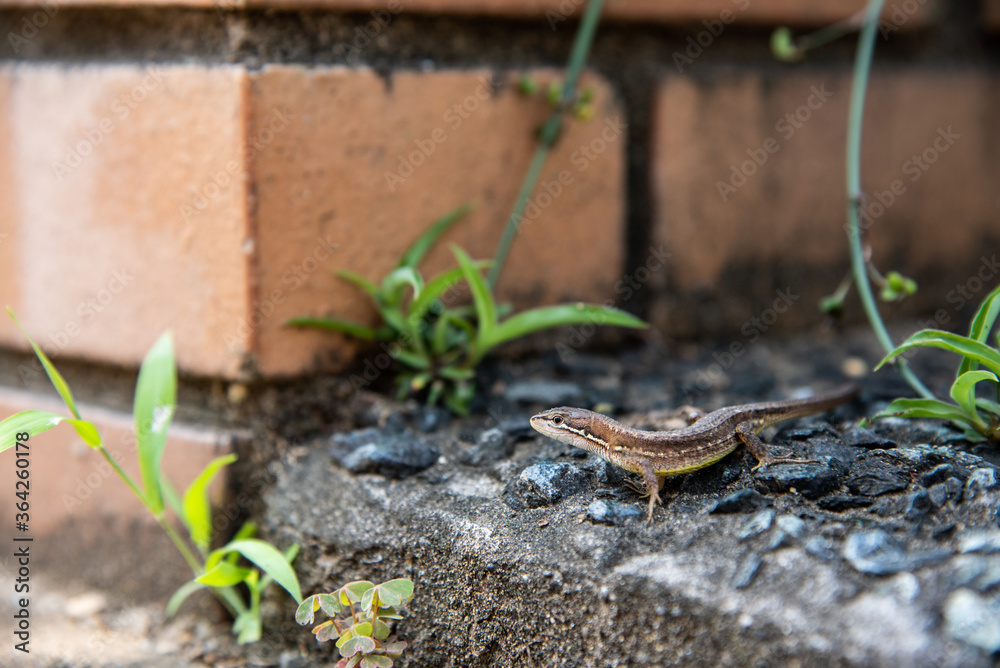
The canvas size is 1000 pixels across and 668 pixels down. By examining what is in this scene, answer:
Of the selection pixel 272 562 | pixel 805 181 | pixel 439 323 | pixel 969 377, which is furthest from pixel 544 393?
pixel 805 181

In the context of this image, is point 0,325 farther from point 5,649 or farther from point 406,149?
point 406,149

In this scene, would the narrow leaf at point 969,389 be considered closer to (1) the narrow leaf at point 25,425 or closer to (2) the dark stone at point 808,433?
(2) the dark stone at point 808,433

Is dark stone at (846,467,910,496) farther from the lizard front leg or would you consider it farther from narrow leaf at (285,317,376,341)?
narrow leaf at (285,317,376,341)

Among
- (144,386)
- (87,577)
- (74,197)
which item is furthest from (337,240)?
(87,577)

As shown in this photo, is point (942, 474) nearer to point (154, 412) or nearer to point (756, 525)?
point (756, 525)

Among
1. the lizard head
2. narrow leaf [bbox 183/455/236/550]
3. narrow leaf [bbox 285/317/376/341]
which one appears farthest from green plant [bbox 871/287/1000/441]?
narrow leaf [bbox 183/455/236/550]
